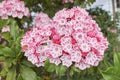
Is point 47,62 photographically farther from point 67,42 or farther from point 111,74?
point 111,74

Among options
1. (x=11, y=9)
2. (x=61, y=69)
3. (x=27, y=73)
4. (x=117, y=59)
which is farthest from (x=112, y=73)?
(x=11, y=9)

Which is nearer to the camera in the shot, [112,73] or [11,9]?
[112,73]

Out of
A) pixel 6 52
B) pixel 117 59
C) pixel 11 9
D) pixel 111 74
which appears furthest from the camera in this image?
pixel 11 9

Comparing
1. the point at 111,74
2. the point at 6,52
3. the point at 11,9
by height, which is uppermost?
the point at 11,9

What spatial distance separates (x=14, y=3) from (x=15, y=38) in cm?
57

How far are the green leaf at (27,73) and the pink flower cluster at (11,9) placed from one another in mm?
744

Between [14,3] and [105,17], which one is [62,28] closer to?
[14,3]

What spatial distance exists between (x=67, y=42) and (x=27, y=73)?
15.2 inches

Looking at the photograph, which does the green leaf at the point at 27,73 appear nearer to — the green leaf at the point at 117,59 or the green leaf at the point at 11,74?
the green leaf at the point at 11,74

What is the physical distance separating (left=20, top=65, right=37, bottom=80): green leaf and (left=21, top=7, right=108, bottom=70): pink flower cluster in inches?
4.9

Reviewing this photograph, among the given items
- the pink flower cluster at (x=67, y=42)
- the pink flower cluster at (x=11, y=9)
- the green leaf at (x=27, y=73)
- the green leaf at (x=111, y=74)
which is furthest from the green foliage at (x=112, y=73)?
the pink flower cluster at (x=11, y=9)

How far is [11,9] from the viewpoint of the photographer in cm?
278

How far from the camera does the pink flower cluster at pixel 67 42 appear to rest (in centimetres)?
190

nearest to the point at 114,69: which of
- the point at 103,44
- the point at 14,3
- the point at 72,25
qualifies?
the point at 103,44
